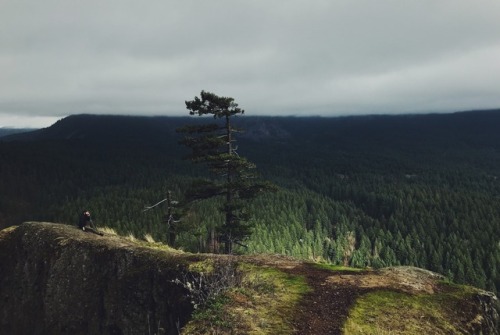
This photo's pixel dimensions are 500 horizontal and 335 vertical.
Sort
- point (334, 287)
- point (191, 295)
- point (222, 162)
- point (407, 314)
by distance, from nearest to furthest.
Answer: point (407, 314) → point (191, 295) → point (334, 287) → point (222, 162)

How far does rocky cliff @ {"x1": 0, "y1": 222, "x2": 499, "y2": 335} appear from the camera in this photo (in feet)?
45.6

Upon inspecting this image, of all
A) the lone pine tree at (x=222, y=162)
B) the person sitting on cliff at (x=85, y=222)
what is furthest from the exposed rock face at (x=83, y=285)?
the lone pine tree at (x=222, y=162)

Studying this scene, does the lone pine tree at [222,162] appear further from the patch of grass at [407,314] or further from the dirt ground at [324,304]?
the patch of grass at [407,314]

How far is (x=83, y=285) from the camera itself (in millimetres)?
20438

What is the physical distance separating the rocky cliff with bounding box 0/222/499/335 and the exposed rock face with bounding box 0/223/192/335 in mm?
49

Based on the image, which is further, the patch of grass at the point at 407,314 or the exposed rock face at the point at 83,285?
the exposed rock face at the point at 83,285

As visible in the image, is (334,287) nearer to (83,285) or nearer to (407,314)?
(407,314)

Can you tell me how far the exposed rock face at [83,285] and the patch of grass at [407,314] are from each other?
6.71 m

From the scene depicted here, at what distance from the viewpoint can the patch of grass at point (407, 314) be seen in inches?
529

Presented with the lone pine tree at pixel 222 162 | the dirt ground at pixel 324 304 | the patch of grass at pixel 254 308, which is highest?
the lone pine tree at pixel 222 162

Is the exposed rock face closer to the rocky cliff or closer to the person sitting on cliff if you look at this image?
the rocky cliff

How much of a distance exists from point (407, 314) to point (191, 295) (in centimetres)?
807

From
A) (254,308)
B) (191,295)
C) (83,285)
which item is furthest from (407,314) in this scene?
(83,285)

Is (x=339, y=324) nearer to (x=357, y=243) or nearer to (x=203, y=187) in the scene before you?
(x=203, y=187)
